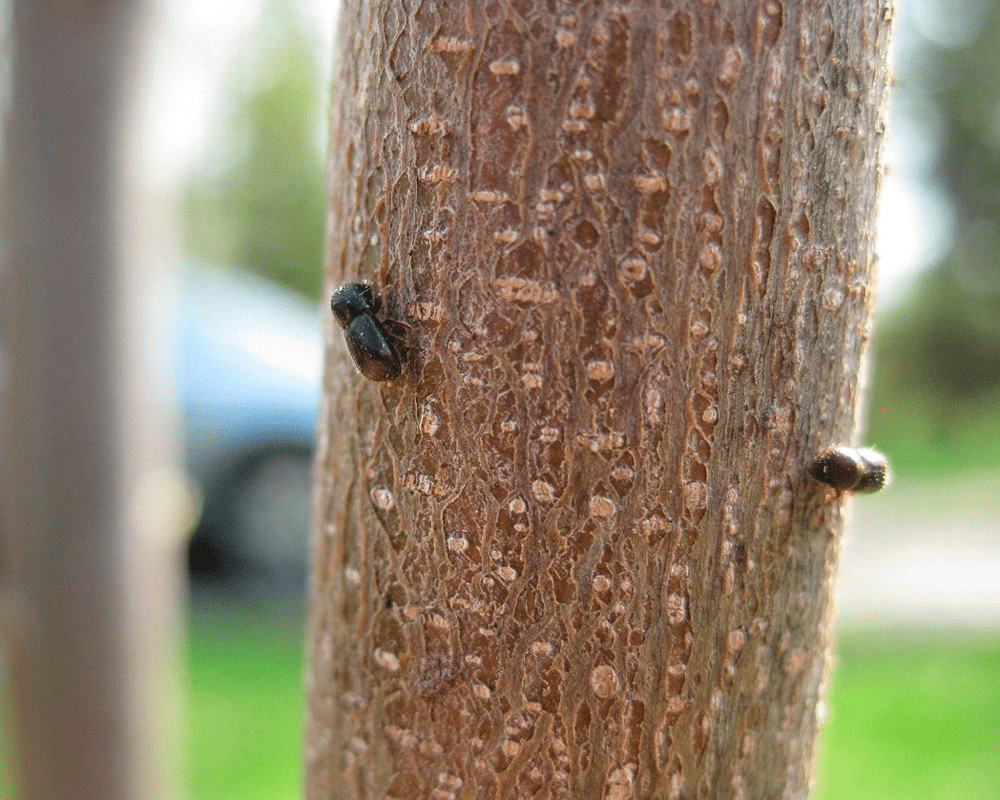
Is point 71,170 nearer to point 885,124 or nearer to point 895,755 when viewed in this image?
point 885,124

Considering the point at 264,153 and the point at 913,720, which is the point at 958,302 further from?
the point at 264,153

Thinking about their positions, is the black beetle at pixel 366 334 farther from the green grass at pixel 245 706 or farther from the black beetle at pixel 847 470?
the green grass at pixel 245 706

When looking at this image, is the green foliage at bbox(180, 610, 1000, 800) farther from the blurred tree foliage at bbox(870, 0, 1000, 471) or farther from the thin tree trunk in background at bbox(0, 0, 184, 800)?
the blurred tree foliage at bbox(870, 0, 1000, 471)

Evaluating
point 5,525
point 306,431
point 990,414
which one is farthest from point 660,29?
point 990,414

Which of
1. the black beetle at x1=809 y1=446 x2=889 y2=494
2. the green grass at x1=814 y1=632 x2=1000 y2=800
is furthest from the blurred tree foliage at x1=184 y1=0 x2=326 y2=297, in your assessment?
the black beetle at x1=809 y1=446 x2=889 y2=494

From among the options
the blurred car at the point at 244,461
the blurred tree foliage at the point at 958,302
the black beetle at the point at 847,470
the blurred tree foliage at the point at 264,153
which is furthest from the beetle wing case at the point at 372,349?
the blurred tree foliage at the point at 264,153
